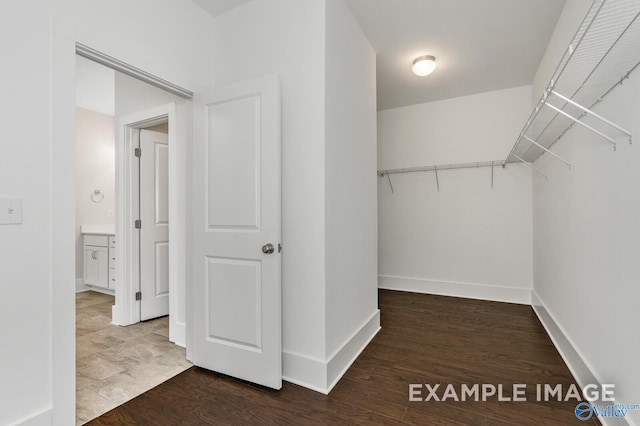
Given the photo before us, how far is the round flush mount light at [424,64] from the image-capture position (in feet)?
9.90

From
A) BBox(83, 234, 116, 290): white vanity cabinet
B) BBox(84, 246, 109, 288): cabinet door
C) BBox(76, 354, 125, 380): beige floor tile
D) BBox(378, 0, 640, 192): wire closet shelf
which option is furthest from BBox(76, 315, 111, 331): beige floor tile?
BBox(378, 0, 640, 192): wire closet shelf

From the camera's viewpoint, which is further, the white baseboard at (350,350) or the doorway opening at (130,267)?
the doorway opening at (130,267)

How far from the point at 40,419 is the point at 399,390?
1.91m

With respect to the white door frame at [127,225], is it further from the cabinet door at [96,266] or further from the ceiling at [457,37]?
the ceiling at [457,37]

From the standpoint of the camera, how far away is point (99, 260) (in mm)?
4340

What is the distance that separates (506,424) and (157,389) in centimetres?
210

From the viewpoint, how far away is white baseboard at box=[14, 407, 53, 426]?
138 cm

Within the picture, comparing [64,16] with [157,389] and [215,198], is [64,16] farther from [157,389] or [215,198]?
[157,389]

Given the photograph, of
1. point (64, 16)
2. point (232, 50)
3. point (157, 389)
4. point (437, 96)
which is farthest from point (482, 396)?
point (437, 96)

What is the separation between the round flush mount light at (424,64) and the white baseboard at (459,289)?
106 inches

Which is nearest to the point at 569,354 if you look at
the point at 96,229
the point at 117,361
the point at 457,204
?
the point at 457,204

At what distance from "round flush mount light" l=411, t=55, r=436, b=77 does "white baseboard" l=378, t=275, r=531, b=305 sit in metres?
2.69

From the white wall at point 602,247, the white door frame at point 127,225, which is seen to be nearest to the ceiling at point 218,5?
the white door frame at point 127,225

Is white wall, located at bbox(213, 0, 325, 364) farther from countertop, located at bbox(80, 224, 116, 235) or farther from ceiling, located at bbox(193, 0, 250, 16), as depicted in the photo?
countertop, located at bbox(80, 224, 116, 235)
